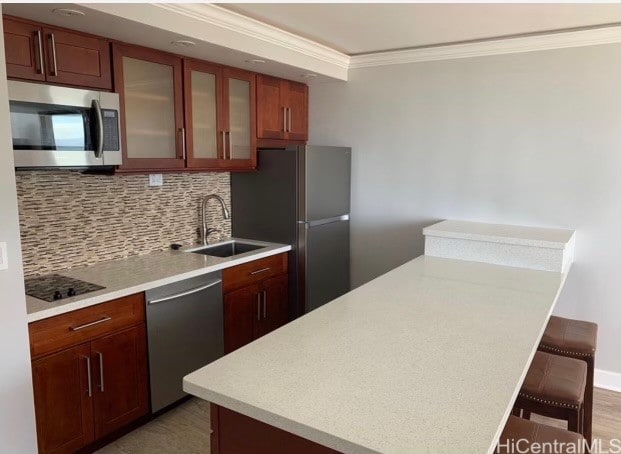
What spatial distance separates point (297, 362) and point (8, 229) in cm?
128

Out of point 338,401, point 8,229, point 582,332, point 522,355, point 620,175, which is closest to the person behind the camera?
point 338,401

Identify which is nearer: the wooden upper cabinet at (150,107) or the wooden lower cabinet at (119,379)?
the wooden lower cabinet at (119,379)

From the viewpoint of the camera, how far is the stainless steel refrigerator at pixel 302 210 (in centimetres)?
346

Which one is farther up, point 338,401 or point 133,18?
point 133,18

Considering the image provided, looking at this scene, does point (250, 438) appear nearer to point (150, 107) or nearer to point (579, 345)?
point (579, 345)

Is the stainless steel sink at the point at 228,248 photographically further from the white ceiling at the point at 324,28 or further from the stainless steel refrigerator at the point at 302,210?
the white ceiling at the point at 324,28

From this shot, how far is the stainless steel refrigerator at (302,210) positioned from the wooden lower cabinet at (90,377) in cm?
133

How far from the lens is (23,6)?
6.42ft

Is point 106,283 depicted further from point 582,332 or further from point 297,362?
point 582,332

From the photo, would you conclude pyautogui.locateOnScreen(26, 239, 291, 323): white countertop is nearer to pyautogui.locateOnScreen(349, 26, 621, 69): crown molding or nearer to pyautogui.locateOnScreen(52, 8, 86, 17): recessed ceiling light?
pyautogui.locateOnScreen(52, 8, 86, 17): recessed ceiling light

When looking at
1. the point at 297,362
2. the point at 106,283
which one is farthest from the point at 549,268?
the point at 106,283

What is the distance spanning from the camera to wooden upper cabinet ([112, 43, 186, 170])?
8.52ft

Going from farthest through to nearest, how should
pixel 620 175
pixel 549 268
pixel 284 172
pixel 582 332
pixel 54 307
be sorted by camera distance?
pixel 284 172
pixel 620 175
pixel 549 268
pixel 582 332
pixel 54 307

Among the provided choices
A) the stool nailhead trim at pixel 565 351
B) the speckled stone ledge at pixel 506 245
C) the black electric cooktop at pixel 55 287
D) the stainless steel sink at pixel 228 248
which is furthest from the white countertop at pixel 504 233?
the black electric cooktop at pixel 55 287
